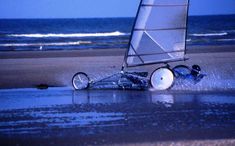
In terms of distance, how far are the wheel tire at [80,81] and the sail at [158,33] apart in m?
1.14

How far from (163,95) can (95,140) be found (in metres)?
4.09

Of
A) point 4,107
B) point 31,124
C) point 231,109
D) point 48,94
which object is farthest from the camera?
point 48,94

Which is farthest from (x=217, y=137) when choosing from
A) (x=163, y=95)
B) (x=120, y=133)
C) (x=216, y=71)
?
(x=216, y=71)

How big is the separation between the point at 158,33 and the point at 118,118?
4.34m

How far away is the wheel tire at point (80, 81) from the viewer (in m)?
11.6

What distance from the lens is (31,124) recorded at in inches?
296

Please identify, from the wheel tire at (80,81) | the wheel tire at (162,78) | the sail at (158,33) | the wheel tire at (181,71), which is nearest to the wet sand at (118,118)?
the wheel tire at (162,78)

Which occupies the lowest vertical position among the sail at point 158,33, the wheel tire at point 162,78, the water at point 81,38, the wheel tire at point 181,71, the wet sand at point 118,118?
the wet sand at point 118,118

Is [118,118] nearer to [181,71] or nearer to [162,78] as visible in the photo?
[162,78]

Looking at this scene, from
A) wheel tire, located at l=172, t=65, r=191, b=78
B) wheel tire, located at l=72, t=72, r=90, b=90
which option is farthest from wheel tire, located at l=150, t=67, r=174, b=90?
wheel tire, located at l=72, t=72, r=90, b=90

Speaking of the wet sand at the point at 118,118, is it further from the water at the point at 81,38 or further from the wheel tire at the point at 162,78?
the water at the point at 81,38

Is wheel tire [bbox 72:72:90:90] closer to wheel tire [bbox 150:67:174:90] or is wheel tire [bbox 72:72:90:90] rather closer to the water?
wheel tire [bbox 150:67:174:90]

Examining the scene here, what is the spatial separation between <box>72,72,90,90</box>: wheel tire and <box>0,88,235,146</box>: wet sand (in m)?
0.64

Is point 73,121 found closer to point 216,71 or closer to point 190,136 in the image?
point 190,136
